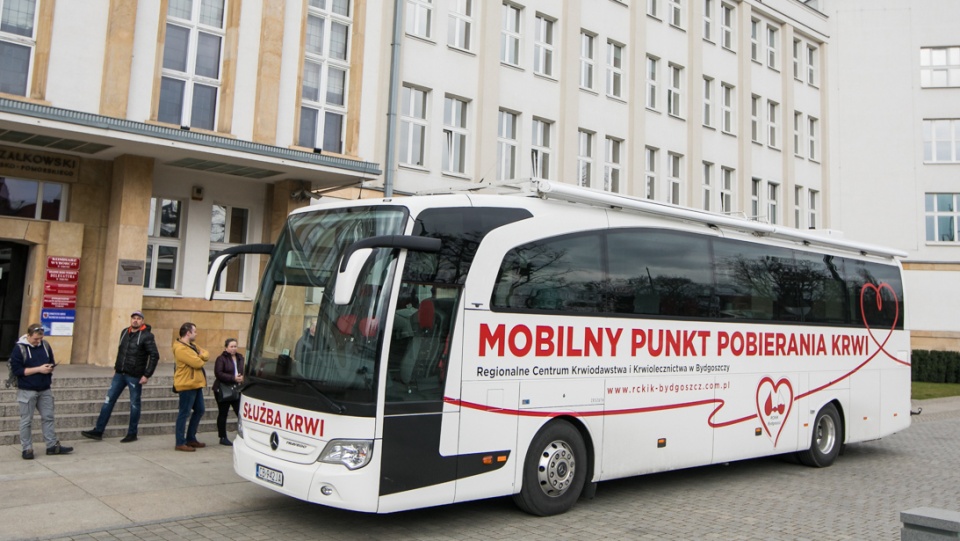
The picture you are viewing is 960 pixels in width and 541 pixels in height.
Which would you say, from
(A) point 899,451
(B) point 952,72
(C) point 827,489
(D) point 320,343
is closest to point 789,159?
(B) point 952,72

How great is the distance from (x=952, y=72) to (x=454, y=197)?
124 ft

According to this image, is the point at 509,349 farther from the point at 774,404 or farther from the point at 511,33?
the point at 511,33

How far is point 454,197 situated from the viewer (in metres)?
7.88

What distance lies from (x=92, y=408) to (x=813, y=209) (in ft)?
100

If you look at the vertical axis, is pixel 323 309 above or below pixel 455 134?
below

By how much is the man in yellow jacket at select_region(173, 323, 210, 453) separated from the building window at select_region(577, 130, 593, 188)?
51.0 ft

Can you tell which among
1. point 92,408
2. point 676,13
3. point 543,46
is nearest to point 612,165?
point 543,46

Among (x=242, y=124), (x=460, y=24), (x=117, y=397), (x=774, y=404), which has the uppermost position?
(x=460, y=24)

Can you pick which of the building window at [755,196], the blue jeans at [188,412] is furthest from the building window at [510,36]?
the blue jeans at [188,412]

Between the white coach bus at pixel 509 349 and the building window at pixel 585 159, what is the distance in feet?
44.2

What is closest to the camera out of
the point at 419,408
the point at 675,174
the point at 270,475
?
the point at 419,408

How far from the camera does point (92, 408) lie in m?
12.1

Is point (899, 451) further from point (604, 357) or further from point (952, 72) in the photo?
point (952, 72)

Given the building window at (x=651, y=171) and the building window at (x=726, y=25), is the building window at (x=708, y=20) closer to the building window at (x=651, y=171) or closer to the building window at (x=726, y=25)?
the building window at (x=726, y=25)
